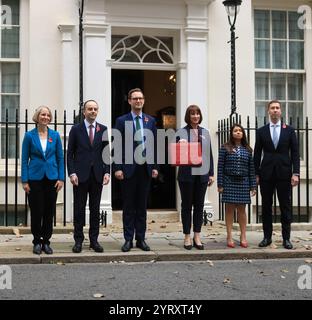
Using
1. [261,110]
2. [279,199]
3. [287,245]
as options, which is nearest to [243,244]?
[287,245]

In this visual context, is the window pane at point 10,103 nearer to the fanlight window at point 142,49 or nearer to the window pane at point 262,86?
→ the fanlight window at point 142,49

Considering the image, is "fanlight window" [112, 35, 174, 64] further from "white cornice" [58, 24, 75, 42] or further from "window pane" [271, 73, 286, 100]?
"window pane" [271, 73, 286, 100]

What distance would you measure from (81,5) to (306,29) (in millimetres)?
4837

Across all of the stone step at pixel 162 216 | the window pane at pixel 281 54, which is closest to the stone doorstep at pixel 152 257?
the stone step at pixel 162 216

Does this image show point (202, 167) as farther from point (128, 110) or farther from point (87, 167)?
point (128, 110)

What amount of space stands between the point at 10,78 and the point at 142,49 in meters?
2.70

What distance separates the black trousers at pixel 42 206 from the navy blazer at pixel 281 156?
298cm

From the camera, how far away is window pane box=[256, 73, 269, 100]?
508 inches

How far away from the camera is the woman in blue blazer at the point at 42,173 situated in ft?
26.0

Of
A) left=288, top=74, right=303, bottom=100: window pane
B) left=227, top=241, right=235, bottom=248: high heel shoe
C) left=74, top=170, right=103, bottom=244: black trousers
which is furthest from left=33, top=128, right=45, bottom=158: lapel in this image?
left=288, top=74, right=303, bottom=100: window pane

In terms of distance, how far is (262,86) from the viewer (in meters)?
12.9

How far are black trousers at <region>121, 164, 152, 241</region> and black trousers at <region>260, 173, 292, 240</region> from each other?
170cm

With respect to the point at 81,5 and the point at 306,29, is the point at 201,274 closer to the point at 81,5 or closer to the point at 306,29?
the point at 81,5

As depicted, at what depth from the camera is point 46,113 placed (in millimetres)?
7973
